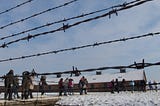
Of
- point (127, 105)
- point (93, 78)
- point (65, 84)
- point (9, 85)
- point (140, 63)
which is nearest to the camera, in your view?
point (140, 63)

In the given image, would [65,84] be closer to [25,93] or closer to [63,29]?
[25,93]

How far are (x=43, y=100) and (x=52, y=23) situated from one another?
890 centimetres

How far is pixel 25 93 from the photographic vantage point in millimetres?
15500

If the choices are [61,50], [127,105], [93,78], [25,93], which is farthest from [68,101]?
[93,78]

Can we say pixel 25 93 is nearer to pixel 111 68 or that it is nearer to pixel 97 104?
pixel 97 104

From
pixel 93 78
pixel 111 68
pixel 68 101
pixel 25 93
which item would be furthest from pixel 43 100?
pixel 93 78

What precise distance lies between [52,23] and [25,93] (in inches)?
392

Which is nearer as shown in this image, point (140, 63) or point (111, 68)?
point (140, 63)

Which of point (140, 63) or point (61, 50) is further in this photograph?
point (61, 50)

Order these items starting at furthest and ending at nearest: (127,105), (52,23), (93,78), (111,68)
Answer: (93,78) < (127,105) < (52,23) < (111,68)

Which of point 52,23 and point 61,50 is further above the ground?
point 52,23

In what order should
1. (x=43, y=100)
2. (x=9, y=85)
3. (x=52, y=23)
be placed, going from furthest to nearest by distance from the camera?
(x=9, y=85) < (x=43, y=100) < (x=52, y=23)

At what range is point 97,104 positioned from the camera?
2027cm

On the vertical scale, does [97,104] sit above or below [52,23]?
below
